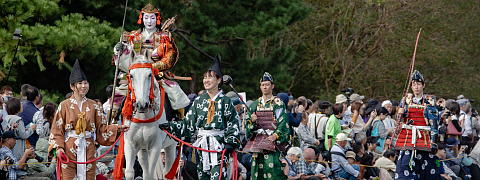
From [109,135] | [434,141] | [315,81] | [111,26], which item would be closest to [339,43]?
[315,81]

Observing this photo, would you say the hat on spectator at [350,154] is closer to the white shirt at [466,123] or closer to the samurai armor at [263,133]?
the samurai armor at [263,133]

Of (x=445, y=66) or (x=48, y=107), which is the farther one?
(x=445, y=66)

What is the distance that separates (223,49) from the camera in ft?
74.1

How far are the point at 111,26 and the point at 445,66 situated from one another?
48.7ft

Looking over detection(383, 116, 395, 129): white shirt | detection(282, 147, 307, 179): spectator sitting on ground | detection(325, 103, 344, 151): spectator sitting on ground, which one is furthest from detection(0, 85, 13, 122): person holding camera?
detection(383, 116, 395, 129): white shirt

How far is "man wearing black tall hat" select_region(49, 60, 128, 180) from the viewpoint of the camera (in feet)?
35.0

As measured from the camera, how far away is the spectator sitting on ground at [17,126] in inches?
489

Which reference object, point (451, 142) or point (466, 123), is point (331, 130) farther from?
point (466, 123)

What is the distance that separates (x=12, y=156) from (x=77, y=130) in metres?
2.02

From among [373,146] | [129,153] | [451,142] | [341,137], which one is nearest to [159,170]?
[129,153]

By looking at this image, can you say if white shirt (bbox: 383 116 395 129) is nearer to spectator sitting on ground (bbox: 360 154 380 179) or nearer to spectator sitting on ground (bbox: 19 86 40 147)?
spectator sitting on ground (bbox: 360 154 380 179)

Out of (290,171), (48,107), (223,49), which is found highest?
(223,49)

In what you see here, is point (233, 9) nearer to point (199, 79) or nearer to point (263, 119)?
point (199, 79)

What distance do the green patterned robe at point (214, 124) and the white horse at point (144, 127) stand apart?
336 mm
